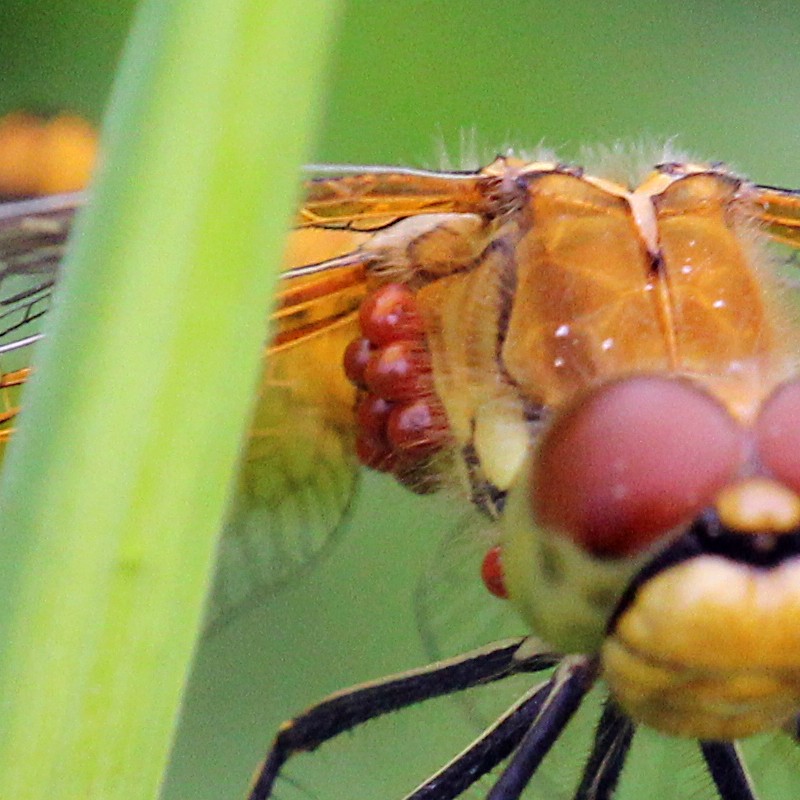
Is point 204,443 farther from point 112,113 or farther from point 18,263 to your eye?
point 18,263

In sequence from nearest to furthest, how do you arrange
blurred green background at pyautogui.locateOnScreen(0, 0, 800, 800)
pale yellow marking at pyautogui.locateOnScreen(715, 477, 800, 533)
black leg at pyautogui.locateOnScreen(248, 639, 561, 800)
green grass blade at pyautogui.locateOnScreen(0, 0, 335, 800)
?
green grass blade at pyautogui.locateOnScreen(0, 0, 335, 800) < pale yellow marking at pyautogui.locateOnScreen(715, 477, 800, 533) < black leg at pyautogui.locateOnScreen(248, 639, 561, 800) < blurred green background at pyautogui.locateOnScreen(0, 0, 800, 800)

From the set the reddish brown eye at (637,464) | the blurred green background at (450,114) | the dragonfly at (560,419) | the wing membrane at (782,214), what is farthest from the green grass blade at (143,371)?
the blurred green background at (450,114)

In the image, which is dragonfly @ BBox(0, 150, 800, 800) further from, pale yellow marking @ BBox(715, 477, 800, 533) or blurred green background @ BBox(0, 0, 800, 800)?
blurred green background @ BBox(0, 0, 800, 800)

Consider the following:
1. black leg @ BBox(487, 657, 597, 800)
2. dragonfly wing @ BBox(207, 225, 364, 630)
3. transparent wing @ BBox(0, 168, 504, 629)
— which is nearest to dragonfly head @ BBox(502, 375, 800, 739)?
transparent wing @ BBox(0, 168, 504, 629)

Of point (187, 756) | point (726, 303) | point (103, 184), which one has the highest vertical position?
point (726, 303)

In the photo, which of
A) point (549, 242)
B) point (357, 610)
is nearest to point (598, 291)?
point (549, 242)

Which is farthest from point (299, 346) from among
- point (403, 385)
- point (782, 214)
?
point (782, 214)
